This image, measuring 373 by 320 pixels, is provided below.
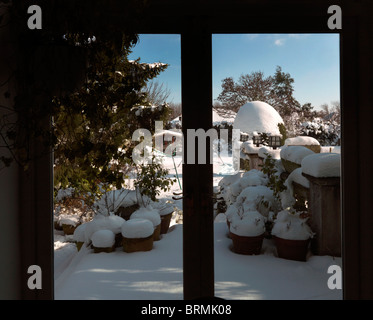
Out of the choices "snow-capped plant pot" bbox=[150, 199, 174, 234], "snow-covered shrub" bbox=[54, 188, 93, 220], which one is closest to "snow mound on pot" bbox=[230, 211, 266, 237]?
"snow-capped plant pot" bbox=[150, 199, 174, 234]

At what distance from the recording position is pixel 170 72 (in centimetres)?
175

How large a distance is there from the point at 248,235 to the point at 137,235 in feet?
2.23

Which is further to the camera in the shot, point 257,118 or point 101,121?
point 257,118

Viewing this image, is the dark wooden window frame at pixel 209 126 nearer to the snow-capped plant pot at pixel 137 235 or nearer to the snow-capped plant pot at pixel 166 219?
the snow-capped plant pot at pixel 166 219

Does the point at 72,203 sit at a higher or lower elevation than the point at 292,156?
lower

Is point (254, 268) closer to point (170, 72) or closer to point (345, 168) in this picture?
point (345, 168)

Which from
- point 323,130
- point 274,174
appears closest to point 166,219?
point 274,174

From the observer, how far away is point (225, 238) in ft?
5.75

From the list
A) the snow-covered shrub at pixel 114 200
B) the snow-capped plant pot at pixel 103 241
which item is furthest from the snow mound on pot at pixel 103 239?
the snow-covered shrub at pixel 114 200

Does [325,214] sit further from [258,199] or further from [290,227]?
[258,199]

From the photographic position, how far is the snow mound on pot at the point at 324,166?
5.63ft

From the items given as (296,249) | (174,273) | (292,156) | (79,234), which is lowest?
(174,273)

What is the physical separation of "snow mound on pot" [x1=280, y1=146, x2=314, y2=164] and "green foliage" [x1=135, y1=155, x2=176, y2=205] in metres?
0.71
